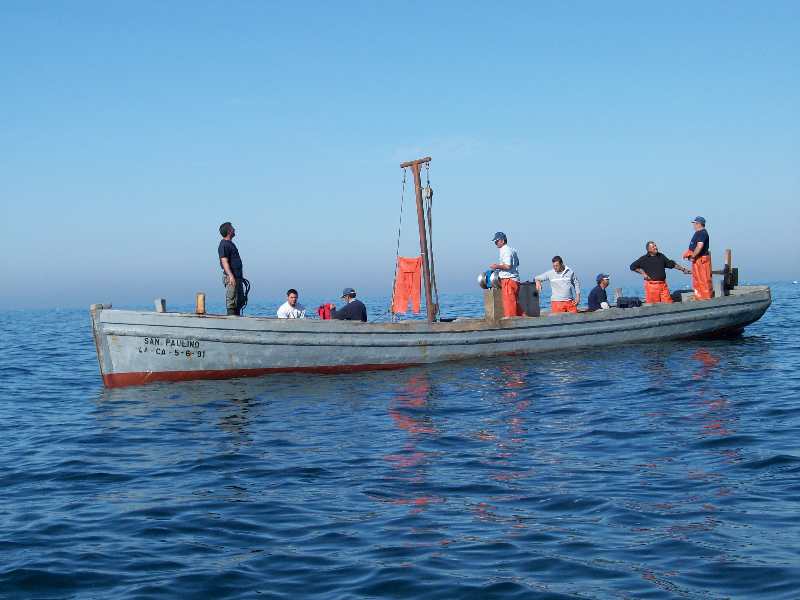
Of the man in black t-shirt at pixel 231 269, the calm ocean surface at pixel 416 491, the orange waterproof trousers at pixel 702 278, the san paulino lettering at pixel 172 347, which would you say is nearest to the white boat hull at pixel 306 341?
A: the san paulino lettering at pixel 172 347

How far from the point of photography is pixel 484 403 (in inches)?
499

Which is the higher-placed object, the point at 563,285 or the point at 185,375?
the point at 563,285

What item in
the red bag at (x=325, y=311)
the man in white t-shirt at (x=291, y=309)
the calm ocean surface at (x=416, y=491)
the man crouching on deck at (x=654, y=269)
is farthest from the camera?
the man crouching on deck at (x=654, y=269)

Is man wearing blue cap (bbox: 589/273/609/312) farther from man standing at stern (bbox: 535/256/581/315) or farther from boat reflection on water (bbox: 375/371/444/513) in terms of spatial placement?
boat reflection on water (bbox: 375/371/444/513)

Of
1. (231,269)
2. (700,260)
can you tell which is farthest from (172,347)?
(700,260)

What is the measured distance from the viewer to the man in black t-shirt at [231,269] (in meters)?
15.6

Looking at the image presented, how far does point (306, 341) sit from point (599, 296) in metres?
7.55

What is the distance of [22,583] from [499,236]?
1395 centimetres

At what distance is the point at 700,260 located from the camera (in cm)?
1994

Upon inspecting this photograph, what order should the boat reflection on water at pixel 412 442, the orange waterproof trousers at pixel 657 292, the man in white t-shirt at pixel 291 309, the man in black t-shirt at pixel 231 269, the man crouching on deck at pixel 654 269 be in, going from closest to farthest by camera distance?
the boat reflection on water at pixel 412 442 < the man in black t-shirt at pixel 231 269 < the man in white t-shirt at pixel 291 309 < the man crouching on deck at pixel 654 269 < the orange waterproof trousers at pixel 657 292

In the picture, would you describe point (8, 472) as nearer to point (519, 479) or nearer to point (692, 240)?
point (519, 479)

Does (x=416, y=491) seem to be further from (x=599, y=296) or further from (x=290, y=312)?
(x=599, y=296)

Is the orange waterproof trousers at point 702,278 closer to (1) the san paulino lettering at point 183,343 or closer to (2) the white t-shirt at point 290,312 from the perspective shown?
(2) the white t-shirt at point 290,312

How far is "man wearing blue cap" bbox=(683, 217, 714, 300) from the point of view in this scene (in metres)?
19.2
